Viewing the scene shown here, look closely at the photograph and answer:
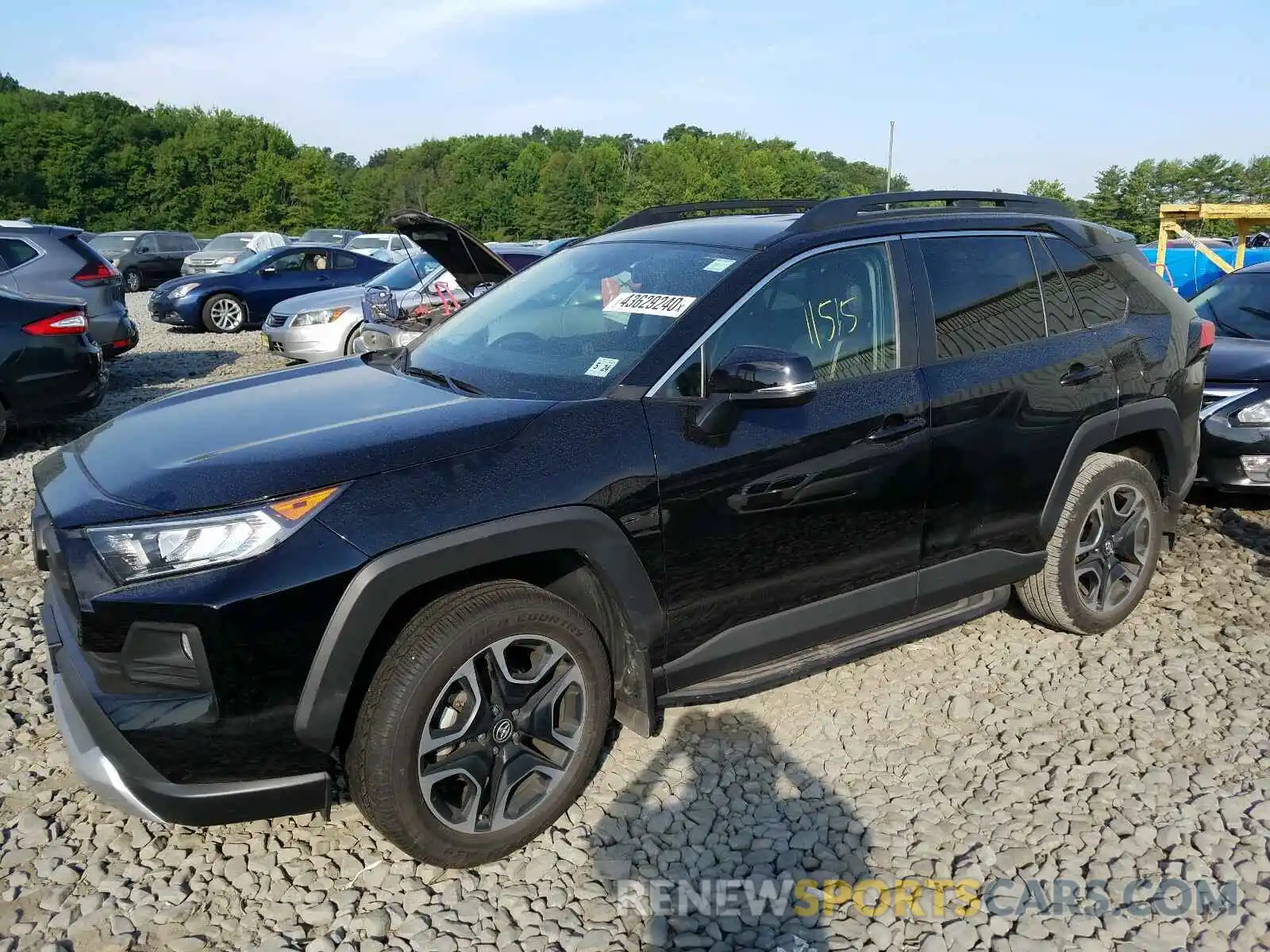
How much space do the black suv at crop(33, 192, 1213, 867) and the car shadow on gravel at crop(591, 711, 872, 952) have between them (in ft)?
0.93

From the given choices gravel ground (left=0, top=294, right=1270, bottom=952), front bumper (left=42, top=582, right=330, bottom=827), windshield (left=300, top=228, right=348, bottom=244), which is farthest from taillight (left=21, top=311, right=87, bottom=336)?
windshield (left=300, top=228, right=348, bottom=244)

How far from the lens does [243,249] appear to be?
25812 millimetres

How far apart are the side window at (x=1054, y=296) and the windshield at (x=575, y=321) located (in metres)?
1.45

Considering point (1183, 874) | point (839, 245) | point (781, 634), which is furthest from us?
point (839, 245)

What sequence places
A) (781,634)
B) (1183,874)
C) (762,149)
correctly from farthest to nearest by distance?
(762,149) → (781,634) → (1183,874)

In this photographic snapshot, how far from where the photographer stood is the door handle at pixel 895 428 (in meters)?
3.29

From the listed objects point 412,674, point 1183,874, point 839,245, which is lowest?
point 1183,874

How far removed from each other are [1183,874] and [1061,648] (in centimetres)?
154

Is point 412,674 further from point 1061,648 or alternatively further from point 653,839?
point 1061,648

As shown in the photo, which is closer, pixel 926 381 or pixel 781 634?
pixel 781 634

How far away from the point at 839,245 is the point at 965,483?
983mm

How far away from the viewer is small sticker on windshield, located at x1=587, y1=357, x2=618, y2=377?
3.07 meters

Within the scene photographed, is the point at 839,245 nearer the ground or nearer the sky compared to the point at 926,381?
nearer the sky

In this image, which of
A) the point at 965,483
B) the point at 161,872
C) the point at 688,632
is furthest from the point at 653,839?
the point at 965,483
